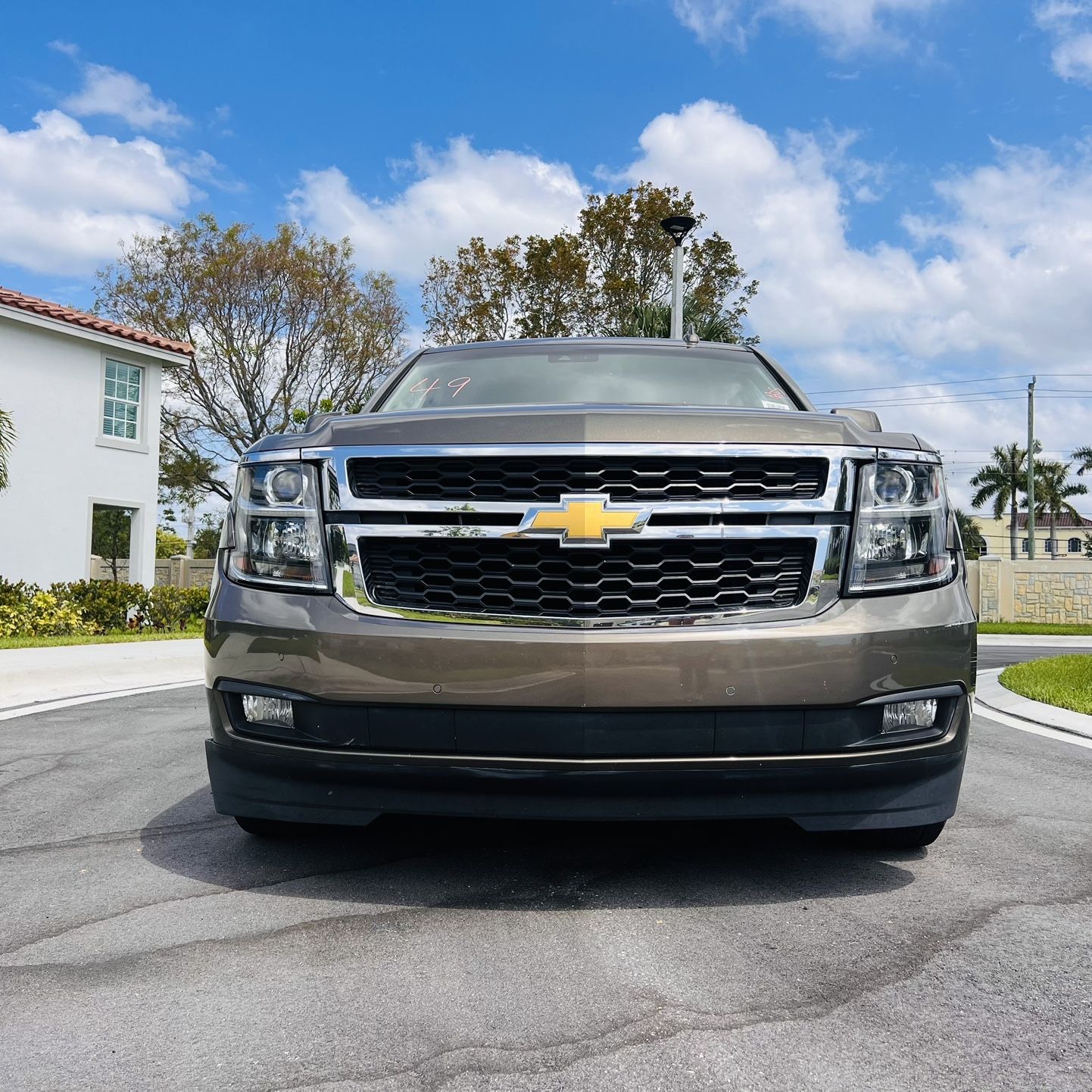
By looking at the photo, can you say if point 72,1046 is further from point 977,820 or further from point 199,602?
point 199,602

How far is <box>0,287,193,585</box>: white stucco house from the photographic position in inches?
716

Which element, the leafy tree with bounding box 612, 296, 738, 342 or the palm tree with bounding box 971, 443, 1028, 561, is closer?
the leafy tree with bounding box 612, 296, 738, 342

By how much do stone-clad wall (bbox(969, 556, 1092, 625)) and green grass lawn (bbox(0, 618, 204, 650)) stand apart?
22260mm

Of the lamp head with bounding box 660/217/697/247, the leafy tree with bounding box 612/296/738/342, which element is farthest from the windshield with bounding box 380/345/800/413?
the leafy tree with bounding box 612/296/738/342

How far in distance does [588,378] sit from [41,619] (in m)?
12.8

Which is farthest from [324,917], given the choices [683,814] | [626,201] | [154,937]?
[626,201]

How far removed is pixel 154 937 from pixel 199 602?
1561 centimetres

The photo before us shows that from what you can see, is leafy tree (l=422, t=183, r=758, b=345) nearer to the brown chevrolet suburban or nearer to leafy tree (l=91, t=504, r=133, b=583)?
leafy tree (l=91, t=504, r=133, b=583)

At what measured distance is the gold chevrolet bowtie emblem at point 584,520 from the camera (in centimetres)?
312

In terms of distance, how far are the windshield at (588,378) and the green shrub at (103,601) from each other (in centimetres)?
1255

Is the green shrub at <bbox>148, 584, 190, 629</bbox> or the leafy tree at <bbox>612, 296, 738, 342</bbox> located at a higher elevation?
the leafy tree at <bbox>612, 296, 738, 342</bbox>

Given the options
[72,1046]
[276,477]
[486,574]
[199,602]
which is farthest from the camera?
[199,602]

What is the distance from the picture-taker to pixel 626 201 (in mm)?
30328

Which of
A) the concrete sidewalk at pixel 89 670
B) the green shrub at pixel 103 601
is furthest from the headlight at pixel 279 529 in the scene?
the green shrub at pixel 103 601
